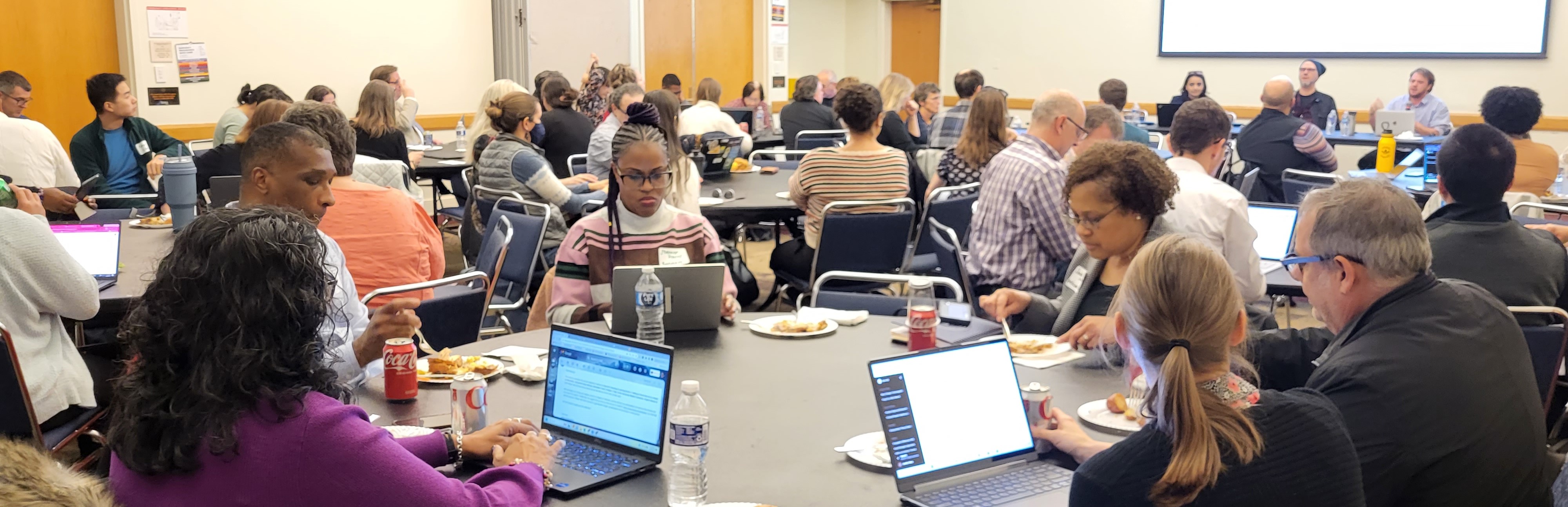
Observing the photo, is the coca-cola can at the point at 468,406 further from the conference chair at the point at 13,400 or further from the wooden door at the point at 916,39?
the wooden door at the point at 916,39

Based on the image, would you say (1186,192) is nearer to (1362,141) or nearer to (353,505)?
(353,505)

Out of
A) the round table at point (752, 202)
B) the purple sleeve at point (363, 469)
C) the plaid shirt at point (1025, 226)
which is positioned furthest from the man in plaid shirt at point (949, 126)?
the purple sleeve at point (363, 469)

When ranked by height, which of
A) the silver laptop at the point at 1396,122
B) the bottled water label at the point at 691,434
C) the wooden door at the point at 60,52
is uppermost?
the wooden door at the point at 60,52

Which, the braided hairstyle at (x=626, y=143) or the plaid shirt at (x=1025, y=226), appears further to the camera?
the plaid shirt at (x=1025, y=226)

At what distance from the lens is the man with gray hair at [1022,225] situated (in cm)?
411

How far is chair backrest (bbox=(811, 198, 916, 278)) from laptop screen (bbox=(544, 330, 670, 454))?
2.62 metres

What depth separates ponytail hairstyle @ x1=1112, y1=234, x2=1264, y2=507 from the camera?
61.2 inches

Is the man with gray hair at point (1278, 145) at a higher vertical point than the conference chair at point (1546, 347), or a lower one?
higher

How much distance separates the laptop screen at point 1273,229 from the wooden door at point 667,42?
8526 mm

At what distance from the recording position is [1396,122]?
30.9ft

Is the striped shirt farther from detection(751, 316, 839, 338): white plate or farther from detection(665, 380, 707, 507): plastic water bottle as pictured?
detection(665, 380, 707, 507): plastic water bottle

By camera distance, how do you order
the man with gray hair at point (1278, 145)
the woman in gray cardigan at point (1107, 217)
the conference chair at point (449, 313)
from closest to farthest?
the woman in gray cardigan at point (1107, 217), the conference chair at point (449, 313), the man with gray hair at point (1278, 145)

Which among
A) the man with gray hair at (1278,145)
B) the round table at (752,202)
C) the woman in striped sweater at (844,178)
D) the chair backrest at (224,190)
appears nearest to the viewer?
the chair backrest at (224,190)

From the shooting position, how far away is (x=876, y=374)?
6.37 feet
